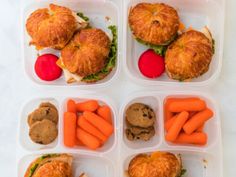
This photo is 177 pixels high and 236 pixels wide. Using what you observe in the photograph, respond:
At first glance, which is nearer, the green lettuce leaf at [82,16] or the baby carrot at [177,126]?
the baby carrot at [177,126]

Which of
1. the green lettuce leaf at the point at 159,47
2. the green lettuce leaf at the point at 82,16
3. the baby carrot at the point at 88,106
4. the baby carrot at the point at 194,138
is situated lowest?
the baby carrot at the point at 194,138

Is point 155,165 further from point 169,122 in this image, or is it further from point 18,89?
point 18,89

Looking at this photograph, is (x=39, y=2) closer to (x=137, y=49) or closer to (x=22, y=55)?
(x=22, y=55)

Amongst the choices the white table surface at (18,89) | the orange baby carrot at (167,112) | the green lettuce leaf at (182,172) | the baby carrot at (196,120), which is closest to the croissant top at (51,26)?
the white table surface at (18,89)

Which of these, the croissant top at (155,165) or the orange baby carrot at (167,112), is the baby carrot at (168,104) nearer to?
the orange baby carrot at (167,112)

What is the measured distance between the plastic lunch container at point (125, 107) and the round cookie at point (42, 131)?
31mm

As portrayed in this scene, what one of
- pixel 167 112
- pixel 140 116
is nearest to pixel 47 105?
pixel 140 116

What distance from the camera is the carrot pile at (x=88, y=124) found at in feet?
6.03

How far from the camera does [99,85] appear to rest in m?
1.90

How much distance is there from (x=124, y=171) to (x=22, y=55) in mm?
622

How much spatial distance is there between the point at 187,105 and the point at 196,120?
68 mm

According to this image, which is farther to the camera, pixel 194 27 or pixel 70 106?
pixel 194 27

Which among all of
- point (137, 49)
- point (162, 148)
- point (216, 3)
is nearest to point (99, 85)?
point (137, 49)

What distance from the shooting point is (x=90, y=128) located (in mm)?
1862
